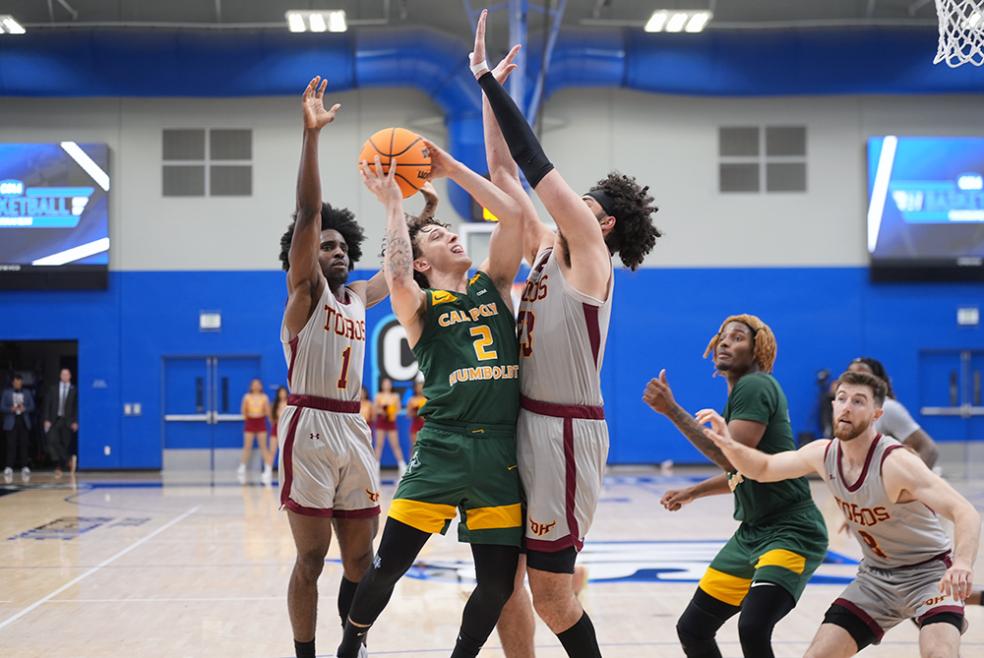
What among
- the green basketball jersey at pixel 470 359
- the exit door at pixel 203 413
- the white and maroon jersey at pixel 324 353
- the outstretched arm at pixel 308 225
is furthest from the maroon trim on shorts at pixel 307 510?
the exit door at pixel 203 413

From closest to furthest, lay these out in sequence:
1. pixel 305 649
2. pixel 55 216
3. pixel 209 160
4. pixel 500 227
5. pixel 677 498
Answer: pixel 500 227 < pixel 677 498 < pixel 305 649 < pixel 55 216 < pixel 209 160

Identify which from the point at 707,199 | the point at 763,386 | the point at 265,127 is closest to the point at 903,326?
the point at 707,199

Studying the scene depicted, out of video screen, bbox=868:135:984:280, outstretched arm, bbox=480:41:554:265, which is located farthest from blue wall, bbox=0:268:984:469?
outstretched arm, bbox=480:41:554:265

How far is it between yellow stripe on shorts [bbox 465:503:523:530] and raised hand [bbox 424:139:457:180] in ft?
4.63

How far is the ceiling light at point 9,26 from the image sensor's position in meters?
16.1

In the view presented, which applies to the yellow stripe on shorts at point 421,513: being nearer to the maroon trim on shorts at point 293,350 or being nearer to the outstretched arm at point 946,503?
the maroon trim on shorts at point 293,350

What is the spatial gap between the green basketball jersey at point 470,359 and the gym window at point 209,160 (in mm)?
15302

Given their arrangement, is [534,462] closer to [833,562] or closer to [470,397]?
[470,397]

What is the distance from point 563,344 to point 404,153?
1.14 m

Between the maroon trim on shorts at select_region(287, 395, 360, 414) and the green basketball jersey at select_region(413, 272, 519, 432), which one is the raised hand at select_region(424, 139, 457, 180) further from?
the maroon trim on shorts at select_region(287, 395, 360, 414)

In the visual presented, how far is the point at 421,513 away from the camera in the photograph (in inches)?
157

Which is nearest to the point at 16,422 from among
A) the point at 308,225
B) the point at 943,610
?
the point at 308,225

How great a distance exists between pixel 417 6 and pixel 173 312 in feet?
23.0

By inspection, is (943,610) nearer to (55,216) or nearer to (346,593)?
(346,593)
